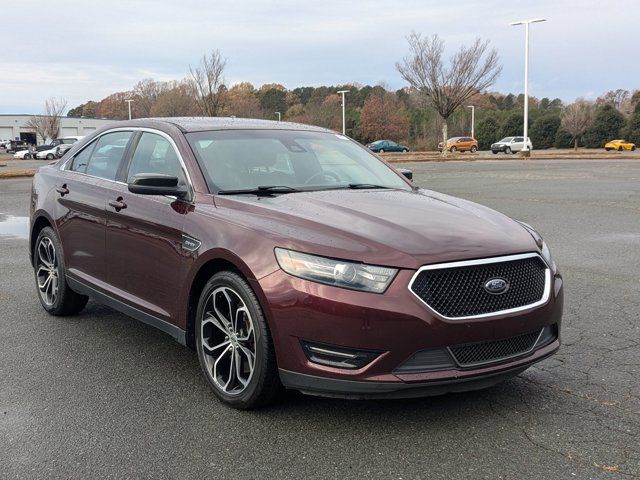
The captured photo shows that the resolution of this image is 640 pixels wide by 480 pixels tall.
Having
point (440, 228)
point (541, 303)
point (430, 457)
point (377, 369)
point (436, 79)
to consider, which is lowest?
point (430, 457)

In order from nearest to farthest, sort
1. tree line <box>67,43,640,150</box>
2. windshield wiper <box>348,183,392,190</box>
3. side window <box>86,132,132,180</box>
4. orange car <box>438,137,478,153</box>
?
windshield wiper <box>348,183,392,190</box> → side window <box>86,132,132,180</box> → tree line <box>67,43,640,150</box> → orange car <box>438,137,478,153</box>

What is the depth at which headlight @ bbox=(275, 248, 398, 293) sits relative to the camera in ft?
10.2

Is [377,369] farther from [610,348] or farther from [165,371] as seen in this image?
[610,348]

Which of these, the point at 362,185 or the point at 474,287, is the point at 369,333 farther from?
the point at 362,185

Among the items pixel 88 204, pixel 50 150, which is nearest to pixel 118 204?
pixel 88 204

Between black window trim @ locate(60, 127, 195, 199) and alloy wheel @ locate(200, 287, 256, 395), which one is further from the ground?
black window trim @ locate(60, 127, 195, 199)

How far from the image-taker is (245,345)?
3.54m

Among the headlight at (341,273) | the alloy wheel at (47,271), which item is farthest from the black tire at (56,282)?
the headlight at (341,273)

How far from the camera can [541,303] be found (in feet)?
11.3

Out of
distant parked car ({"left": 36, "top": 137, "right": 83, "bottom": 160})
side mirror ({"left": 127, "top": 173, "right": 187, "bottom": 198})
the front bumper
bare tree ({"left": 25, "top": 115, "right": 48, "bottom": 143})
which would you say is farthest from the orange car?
the front bumper

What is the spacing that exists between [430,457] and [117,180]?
3096mm

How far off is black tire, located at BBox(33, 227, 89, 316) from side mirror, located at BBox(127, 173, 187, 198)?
5.70ft

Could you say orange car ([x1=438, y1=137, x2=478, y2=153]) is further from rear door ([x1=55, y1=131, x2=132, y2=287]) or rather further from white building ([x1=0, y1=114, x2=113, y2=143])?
white building ([x1=0, y1=114, x2=113, y2=143])

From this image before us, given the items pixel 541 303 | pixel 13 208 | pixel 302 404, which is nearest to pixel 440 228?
pixel 541 303
